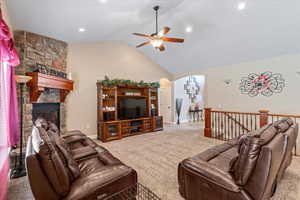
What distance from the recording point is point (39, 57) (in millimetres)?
3547

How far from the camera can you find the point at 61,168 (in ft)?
3.77

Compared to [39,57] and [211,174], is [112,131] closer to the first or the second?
[39,57]

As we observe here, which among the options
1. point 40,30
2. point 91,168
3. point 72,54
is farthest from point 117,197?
point 72,54

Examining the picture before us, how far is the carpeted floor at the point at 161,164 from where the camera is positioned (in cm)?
190

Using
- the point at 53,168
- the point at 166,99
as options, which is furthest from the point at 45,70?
the point at 166,99

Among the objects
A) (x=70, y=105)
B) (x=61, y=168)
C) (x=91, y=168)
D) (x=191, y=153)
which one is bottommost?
(x=191, y=153)

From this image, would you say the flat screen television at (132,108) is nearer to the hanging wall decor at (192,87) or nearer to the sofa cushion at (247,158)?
the hanging wall decor at (192,87)

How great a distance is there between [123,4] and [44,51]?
2.49m

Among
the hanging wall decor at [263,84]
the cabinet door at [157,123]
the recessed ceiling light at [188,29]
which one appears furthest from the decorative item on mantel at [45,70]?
the hanging wall decor at [263,84]

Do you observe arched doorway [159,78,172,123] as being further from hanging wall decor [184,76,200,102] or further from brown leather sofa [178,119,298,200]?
brown leather sofa [178,119,298,200]

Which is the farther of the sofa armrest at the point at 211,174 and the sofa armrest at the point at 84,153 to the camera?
the sofa armrest at the point at 84,153

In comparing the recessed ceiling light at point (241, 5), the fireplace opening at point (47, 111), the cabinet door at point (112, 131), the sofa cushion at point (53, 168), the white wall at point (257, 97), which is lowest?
the cabinet door at point (112, 131)

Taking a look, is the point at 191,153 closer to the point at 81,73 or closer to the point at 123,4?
the point at 123,4

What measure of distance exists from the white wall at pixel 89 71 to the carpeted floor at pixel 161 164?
1258mm
